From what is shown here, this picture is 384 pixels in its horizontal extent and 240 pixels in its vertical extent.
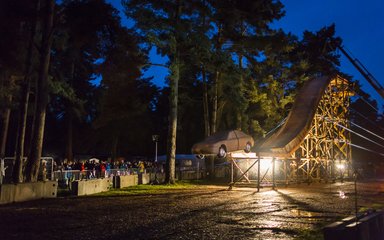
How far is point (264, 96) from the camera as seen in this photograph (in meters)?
40.1

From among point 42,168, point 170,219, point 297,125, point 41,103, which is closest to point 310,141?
point 297,125

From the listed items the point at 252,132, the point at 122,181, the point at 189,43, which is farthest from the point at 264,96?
the point at 122,181

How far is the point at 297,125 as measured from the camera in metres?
31.4

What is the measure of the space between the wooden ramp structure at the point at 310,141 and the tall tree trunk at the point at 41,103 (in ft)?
39.1

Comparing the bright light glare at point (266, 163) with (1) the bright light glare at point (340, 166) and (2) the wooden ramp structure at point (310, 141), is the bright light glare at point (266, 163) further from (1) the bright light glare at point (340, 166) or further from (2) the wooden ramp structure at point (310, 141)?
(1) the bright light glare at point (340, 166)

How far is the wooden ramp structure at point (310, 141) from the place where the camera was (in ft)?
92.1

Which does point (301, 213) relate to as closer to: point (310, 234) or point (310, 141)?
point (310, 234)

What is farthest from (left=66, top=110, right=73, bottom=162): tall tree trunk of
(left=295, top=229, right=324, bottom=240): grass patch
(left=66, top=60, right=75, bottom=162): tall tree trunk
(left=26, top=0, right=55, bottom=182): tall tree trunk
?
(left=295, top=229, right=324, bottom=240): grass patch

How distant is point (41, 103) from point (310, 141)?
899 inches

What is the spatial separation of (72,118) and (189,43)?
3381cm

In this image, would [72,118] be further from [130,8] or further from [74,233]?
[74,233]

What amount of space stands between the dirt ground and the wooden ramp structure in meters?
9.89

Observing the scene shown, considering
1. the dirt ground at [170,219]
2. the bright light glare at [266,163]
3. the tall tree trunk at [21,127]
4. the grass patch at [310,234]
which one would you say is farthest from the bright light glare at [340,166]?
the grass patch at [310,234]

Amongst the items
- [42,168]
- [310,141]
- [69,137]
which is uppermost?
[69,137]
